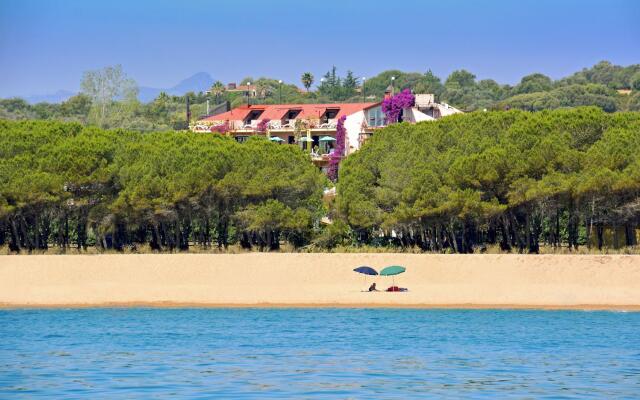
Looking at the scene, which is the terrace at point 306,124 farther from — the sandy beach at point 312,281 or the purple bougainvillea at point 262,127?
the sandy beach at point 312,281

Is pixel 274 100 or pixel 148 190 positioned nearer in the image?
pixel 148 190

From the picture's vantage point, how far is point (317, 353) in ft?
118

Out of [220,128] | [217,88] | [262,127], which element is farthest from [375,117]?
[217,88]

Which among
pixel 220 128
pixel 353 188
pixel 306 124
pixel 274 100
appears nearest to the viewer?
pixel 353 188

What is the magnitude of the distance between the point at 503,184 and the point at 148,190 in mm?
16844

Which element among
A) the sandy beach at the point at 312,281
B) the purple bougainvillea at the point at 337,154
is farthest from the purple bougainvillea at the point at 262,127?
the sandy beach at the point at 312,281

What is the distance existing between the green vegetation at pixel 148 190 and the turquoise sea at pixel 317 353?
13844mm

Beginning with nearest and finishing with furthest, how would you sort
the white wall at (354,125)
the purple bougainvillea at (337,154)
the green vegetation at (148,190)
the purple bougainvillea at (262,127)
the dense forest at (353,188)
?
the dense forest at (353,188)
the green vegetation at (148,190)
the purple bougainvillea at (337,154)
the white wall at (354,125)
the purple bougainvillea at (262,127)

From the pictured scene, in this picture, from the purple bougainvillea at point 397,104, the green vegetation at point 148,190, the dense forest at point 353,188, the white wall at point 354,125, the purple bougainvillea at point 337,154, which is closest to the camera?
the dense forest at point 353,188

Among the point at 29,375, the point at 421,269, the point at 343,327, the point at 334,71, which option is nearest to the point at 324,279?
the point at 421,269

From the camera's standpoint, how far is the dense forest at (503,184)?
5706 cm

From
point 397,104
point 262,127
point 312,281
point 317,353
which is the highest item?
point 397,104

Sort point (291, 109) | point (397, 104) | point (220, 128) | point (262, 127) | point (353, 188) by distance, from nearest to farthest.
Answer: point (353, 188) < point (220, 128) < point (397, 104) < point (262, 127) < point (291, 109)

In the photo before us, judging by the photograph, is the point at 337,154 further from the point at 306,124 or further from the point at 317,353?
the point at 317,353
